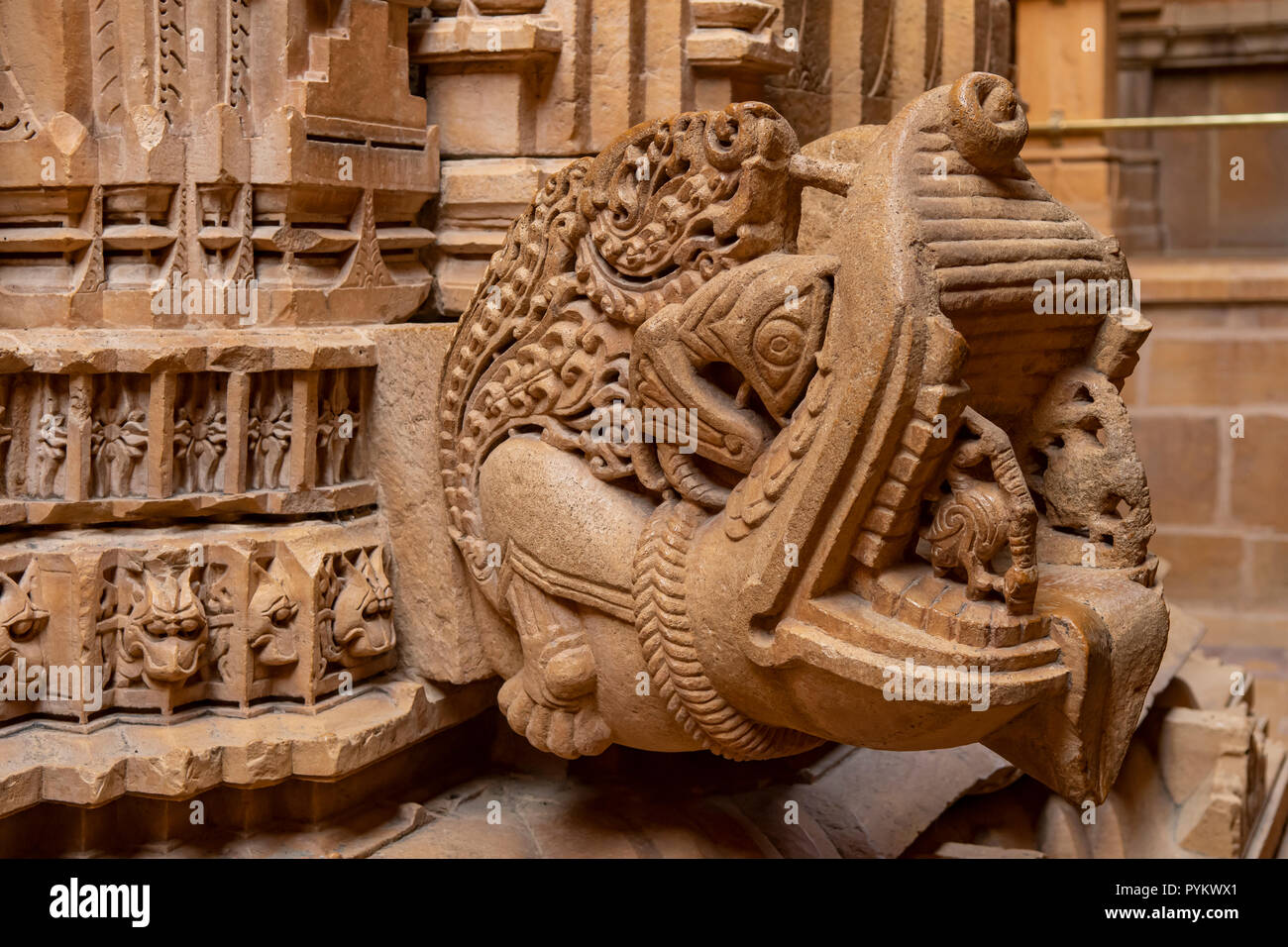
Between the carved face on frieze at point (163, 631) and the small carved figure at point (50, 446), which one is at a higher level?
the small carved figure at point (50, 446)

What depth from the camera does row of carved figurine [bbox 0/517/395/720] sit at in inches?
117

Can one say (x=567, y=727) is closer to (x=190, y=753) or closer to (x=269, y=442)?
(x=190, y=753)

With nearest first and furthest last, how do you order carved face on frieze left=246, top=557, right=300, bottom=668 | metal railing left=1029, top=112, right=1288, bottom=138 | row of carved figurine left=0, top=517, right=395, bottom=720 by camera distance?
row of carved figurine left=0, top=517, right=395, bottom=720, carved face on frieze left=246, top=557, right=300, bottom=668, metal railing left=1029, top=112, right=1288, bottom=138

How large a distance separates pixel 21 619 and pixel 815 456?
62.0 inches

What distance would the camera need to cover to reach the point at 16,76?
3.09m

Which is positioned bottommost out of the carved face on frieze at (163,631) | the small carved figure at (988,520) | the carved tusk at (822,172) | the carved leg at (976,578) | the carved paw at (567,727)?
the carved paw at (567,727)

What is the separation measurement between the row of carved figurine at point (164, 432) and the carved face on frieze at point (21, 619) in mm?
167

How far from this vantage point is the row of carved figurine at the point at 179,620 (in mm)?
2980

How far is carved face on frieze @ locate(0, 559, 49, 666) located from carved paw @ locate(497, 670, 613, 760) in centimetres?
95

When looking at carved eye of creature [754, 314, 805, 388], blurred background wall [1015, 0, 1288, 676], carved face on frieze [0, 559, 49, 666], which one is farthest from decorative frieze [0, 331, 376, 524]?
blurred background wall [1015, 0, 1288, 676]

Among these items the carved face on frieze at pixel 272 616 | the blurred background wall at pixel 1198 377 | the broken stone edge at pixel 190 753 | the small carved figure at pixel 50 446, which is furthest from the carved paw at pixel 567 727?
the blurred background wall at pixel 1198 377

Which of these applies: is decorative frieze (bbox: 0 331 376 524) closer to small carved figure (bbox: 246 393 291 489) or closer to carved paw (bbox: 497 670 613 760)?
small carved figure (bbox: 246 393 291 489)

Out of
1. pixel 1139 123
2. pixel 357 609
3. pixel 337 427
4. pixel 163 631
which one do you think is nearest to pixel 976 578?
pixel 357 609

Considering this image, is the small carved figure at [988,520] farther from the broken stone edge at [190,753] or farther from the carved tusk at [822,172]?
the broken stone edge at [190,753]
